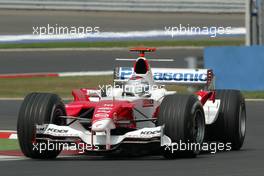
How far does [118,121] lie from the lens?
12789 millimetres

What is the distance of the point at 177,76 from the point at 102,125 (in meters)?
3.10

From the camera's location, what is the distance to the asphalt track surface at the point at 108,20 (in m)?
43.1

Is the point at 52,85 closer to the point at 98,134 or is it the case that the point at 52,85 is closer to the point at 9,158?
the point at 9,158

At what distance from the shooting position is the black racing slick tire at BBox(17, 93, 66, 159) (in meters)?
12.7

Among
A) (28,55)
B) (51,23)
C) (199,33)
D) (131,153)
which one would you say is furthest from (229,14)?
(131,153)

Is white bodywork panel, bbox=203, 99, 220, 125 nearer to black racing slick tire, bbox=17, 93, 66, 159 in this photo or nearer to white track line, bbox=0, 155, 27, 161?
black racing slick tire, bbox=17, 93, 66, 159

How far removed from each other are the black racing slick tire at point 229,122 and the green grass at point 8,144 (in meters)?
2.86

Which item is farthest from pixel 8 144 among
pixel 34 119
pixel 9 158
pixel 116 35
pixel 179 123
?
pixel 116 35

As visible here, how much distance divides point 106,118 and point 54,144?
794 millimetres

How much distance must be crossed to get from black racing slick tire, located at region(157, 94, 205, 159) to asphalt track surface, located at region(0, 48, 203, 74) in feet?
64.2

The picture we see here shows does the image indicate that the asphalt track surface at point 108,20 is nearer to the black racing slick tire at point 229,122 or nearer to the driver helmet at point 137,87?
the black racing slick tire at point 229,122

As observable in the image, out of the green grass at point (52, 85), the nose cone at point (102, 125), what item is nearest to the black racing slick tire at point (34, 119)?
the nose cone at point (102, 125)

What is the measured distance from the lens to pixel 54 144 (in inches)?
505

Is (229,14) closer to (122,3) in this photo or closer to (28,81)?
(122,3)
